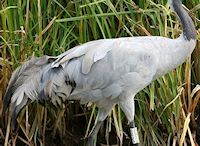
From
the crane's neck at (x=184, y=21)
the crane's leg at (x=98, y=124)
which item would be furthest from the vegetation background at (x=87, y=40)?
the crane's neck at (x=184, y=21)

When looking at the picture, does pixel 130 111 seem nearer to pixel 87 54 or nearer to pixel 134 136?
pixel 134 136

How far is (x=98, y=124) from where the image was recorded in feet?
13.5

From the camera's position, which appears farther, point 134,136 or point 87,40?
point 87,40

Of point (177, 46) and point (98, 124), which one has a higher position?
point (177, 46)

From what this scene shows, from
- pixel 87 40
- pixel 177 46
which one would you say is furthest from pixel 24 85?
pixel 177 46

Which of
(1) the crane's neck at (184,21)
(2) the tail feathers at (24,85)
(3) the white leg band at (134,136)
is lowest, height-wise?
(3) the white leg band at (134,136)

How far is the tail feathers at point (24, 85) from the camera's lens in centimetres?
389

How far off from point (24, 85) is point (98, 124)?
440mm

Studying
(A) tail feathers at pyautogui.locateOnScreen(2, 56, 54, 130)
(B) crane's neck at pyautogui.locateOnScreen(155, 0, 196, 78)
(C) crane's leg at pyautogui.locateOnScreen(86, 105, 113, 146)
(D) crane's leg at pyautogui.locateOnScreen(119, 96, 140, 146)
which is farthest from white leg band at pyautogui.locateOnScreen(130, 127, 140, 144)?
(A) tail feathers at pyautogui.locateOnScreen(2, 56, 54, 130)

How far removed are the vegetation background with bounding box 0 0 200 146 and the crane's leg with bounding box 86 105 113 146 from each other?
0.11m

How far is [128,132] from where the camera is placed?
14.4 feet

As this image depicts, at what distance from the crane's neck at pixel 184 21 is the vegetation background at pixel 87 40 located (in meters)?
0.24

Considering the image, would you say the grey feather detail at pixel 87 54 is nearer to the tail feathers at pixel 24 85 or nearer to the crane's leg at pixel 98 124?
the tail feathers at pixel 24 85

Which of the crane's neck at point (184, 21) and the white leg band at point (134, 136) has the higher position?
the crane's neck at point (184, 21)
